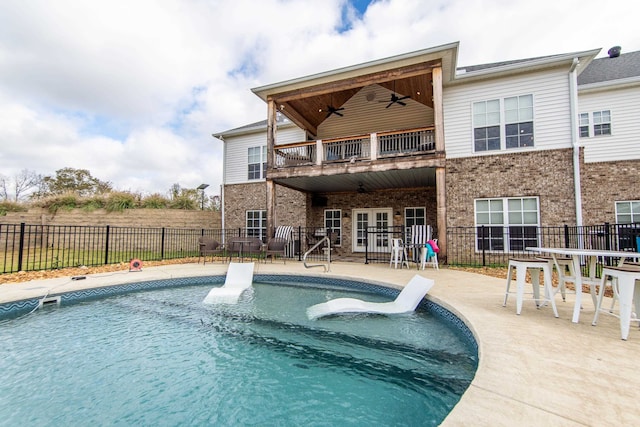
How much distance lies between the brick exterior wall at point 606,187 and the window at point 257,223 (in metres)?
11.5

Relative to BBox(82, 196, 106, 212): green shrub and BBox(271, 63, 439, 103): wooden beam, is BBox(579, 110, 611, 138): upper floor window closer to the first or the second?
BBox(271, 63, 439, 103): wooden beam

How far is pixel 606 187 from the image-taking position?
28.5 feet

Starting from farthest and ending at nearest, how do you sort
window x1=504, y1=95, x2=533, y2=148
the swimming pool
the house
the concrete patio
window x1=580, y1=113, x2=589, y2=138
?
window x1=580, y1=113, x2=589, y2=138 → window x1=504, y1=95, x2=533, y2=148 → the house → the swimming pool → the concrete patio

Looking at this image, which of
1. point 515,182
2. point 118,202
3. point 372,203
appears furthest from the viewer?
point 118,202

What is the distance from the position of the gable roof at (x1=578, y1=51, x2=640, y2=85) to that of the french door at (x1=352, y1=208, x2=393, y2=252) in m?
8.66

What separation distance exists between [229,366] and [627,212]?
38.5ft

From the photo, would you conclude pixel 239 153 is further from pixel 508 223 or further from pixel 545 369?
pixel 545 369

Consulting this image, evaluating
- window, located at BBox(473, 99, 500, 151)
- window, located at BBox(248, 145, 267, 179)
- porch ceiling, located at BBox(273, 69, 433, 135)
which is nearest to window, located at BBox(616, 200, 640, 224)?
Result: window, located at BBox(473, 99, 500, 151)

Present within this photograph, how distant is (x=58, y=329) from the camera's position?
382 cm

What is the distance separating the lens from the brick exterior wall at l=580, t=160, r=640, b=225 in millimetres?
8531

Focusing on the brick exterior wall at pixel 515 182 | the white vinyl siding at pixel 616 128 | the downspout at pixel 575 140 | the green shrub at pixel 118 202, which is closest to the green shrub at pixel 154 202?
the green shrub at pixel 118 202

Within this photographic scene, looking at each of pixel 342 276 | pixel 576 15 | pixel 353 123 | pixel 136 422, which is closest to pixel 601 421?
pixel 136 422

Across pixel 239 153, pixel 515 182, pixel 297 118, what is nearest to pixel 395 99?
pixel 297 118

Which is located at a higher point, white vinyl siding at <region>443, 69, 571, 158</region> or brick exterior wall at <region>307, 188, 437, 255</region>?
white vinyl siding at <region>443, 69, 571, 158</region>
